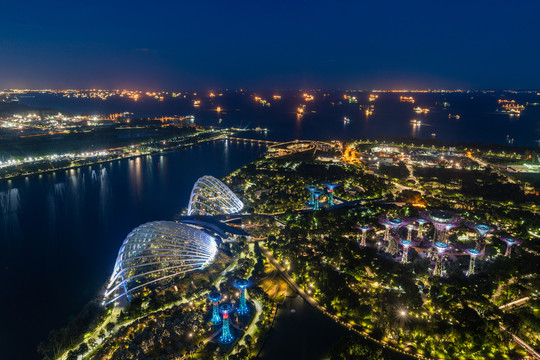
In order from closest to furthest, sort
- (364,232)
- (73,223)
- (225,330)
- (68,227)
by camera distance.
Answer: (225,330), (364,232), (68,227), (73,223)

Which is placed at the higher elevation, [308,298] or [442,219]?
[442,219]

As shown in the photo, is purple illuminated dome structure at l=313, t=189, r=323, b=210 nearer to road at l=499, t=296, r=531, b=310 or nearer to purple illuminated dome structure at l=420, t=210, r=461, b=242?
purple illuminated dome structure at l=420, t=210, r=461, b=242

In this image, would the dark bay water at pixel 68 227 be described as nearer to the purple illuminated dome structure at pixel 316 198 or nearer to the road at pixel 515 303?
the purple illuminated dome structure at pixel 316 198

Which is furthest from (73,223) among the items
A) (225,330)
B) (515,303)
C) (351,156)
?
(351,156)

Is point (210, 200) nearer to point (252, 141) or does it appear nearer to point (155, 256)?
point (155, 256)

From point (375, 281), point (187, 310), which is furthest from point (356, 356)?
point (187, 310)

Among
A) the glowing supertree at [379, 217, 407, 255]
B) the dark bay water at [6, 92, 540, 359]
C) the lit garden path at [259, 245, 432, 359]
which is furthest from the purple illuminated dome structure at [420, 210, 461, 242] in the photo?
the dark bay water at [6, 92, 540, 359]

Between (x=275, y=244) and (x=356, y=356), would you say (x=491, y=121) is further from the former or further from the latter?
(x=356, y=356)
